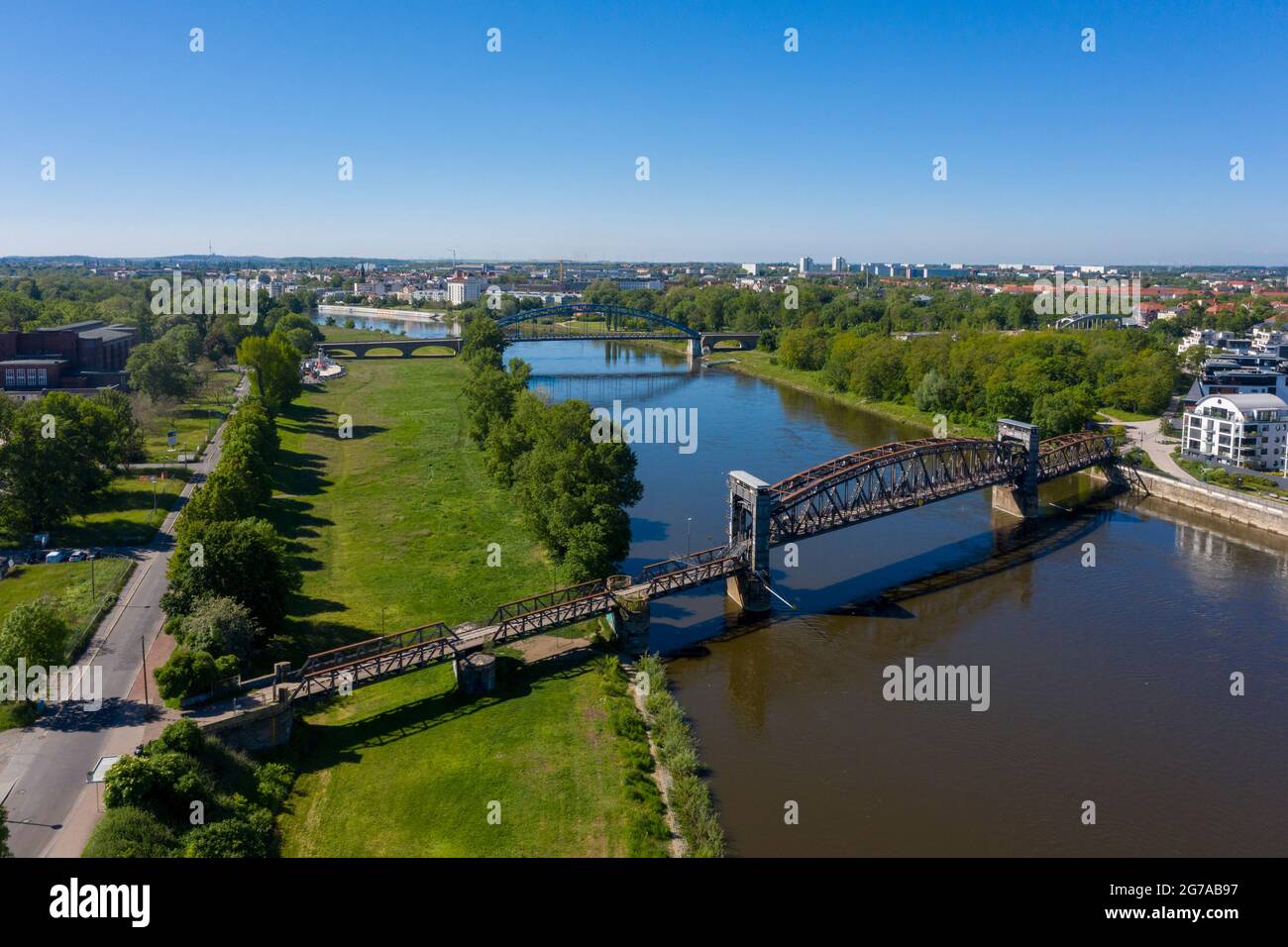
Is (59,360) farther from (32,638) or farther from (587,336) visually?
(587,336)

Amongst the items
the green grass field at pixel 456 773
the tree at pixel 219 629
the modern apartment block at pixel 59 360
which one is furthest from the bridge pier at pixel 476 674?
the modern apartment block at pixel 59 360

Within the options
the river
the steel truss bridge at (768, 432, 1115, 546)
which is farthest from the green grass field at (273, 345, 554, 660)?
the steel truss bridge at (768, 432, 1115, 546)

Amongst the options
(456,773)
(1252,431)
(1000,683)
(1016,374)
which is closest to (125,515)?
(456,773)

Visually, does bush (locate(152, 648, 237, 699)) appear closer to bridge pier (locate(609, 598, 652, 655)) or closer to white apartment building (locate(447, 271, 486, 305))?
bridge pier (locate(609, 598, 652, 655))

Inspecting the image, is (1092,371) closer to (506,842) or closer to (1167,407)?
(1167,407)
